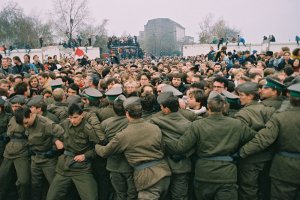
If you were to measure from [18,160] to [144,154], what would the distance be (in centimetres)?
244

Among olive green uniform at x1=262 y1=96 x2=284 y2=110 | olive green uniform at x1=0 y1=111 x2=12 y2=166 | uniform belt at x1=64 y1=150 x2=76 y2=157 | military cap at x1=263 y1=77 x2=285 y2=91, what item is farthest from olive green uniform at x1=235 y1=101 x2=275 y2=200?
olive green uniform at x1=0 y1=111 x2=12 y2=166

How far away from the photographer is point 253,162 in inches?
165

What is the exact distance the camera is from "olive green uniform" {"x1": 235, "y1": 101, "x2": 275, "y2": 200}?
4.18 m

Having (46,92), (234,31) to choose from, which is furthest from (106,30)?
(46,92)

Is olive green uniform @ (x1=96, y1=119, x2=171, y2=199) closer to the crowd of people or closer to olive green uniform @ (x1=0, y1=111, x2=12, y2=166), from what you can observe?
the crowd of people

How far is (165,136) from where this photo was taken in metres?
4.20

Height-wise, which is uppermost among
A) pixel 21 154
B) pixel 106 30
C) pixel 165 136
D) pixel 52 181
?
pixel 106 30

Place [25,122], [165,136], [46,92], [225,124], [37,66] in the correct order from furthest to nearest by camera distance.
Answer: [37,66] → [46,92] → [25,122] → [165,136] → [225,124]

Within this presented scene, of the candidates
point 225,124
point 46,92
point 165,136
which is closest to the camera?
point 225,124

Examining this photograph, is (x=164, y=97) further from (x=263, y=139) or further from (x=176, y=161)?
(x=263, y=139)

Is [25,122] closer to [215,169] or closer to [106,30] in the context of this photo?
[215,169]

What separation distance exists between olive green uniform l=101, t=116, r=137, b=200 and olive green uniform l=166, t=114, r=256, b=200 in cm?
76

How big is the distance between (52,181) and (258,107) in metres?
3.21

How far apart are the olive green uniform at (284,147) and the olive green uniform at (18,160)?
3.41 meters
